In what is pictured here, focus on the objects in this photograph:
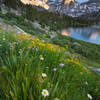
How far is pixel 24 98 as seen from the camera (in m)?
0.86

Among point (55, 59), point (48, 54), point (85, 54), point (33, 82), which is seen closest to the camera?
point (33, 82)

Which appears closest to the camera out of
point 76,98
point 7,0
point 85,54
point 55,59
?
point 76,98

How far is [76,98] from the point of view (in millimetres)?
1168

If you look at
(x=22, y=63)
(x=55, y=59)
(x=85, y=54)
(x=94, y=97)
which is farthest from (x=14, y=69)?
Answer: (x=85, y=54)

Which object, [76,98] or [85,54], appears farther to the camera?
[85,54]

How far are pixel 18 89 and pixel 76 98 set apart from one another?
2.64 feet

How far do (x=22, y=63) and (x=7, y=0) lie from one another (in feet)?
104

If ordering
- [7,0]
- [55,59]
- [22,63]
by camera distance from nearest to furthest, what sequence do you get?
[22,63], [55,59], [7,0]

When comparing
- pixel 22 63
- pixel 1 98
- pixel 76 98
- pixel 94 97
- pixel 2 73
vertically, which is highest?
pixel 22 63

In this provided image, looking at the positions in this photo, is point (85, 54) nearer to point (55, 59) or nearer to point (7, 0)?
point (55, 59)

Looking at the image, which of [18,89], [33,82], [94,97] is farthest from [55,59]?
[94,97]

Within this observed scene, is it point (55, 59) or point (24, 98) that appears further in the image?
point (55, 59)

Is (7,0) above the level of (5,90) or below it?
above

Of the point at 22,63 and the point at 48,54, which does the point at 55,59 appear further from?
the point at 22,63
